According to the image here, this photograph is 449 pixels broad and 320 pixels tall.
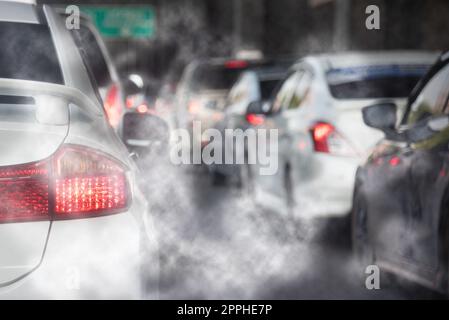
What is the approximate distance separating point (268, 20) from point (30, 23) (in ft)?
134

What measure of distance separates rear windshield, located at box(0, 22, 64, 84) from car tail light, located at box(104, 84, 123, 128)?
471 cm

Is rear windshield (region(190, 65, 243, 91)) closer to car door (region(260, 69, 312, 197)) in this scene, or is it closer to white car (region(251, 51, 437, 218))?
car door (region(260, 69, 312, 197))

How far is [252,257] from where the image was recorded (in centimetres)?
863

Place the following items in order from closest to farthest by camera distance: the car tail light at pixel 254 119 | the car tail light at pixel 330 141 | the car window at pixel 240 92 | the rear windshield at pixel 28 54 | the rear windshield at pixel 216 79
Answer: the rear windshield at pixel 28 54 → the car tail light at pixel 330 141 → the car tail light at pixel 254 119 → the car window at pixel 240 92 → the rear windshield at pixel 216 79

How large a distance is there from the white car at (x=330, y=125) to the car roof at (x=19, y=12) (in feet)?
12.1

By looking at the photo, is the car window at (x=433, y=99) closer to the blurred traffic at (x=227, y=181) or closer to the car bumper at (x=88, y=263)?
the blurred traffic at (x=227, y=181)

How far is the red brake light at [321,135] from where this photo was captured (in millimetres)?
8624

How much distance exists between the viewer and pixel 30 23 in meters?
4.85

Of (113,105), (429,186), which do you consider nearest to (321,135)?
(113,105)

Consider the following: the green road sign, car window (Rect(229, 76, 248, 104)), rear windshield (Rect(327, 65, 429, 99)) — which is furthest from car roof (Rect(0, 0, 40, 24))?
the green road sign

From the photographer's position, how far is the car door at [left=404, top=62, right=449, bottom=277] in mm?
5219

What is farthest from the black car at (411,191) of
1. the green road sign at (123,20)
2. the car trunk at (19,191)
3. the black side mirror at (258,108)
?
the green road sign at (123,20)

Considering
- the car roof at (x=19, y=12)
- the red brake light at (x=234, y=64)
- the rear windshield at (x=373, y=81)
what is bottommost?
the rear windshield at (x=373, y=81)

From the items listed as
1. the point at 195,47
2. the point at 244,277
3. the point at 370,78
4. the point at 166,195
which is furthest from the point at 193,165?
the point at 195,47
